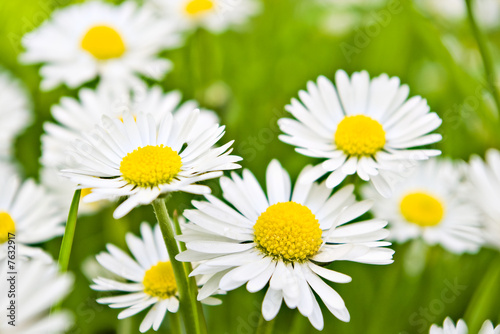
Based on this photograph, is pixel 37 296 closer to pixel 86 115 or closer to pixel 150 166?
pixel 150 166

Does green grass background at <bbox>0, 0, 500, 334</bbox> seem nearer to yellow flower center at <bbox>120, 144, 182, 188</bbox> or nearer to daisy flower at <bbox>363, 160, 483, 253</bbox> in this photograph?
daisy flower at <bbox>363, 160, 483, 253</bbox>

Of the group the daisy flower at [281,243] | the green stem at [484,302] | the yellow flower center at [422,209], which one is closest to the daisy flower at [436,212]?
the yellow flower center at [422,209]

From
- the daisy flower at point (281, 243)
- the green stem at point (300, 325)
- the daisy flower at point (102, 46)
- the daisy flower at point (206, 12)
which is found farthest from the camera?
the daisy flower at point (206, 12)

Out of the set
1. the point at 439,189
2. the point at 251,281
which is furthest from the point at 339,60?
the point at 251,281

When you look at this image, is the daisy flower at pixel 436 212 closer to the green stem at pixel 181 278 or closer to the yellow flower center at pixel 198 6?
the green stem at pixel 181 278

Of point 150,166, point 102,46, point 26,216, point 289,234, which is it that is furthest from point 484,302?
point 102,46

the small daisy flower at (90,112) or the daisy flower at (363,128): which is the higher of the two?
the small daisy flower at (90,112)
